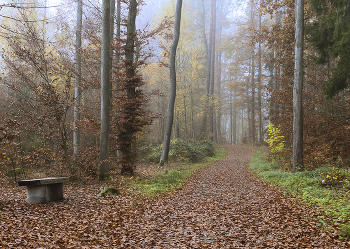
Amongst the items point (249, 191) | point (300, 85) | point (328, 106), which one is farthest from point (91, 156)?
point (328, 106)

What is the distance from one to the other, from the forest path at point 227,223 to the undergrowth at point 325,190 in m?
0.39

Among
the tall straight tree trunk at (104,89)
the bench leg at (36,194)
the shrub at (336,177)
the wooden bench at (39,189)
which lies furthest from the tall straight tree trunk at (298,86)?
the bench leg at (36,194)

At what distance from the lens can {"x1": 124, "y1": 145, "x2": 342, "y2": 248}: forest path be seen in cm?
413

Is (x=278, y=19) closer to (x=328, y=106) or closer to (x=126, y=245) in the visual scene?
(x=328, y=106)

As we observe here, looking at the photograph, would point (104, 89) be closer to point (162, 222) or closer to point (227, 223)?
point (162, 222)

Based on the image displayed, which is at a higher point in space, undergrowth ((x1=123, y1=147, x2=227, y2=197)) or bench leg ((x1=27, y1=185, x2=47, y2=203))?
bench leg ((x1=27, y1=185, x2=47, y2=203))

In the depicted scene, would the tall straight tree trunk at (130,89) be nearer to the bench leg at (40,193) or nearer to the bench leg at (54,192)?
the bench leg at (54,192)

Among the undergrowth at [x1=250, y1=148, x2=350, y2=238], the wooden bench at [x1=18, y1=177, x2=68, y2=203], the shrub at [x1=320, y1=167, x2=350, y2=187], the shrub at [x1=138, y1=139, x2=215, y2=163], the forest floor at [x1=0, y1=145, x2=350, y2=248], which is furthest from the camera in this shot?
the shrub at [x1=138, y1=139, x2=215, y2=163]

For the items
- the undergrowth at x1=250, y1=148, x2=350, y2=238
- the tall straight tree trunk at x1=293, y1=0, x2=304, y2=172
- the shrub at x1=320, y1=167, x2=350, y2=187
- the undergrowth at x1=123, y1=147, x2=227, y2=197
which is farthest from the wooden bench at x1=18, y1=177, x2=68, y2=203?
the tall straight tree trunk at x1=293, y1=0, x2=304, y2=172

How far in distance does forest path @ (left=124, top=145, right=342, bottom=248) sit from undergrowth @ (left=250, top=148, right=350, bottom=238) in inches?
15.4

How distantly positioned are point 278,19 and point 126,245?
2038 cm

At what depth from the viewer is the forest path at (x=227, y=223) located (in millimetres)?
4129

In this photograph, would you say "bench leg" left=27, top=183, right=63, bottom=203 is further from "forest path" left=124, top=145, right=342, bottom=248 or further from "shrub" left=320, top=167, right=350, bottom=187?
"shrub" left=320, top=167, right=350, bottom=187

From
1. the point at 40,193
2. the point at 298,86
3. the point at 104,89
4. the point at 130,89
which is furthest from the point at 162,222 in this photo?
the point at 298,86
